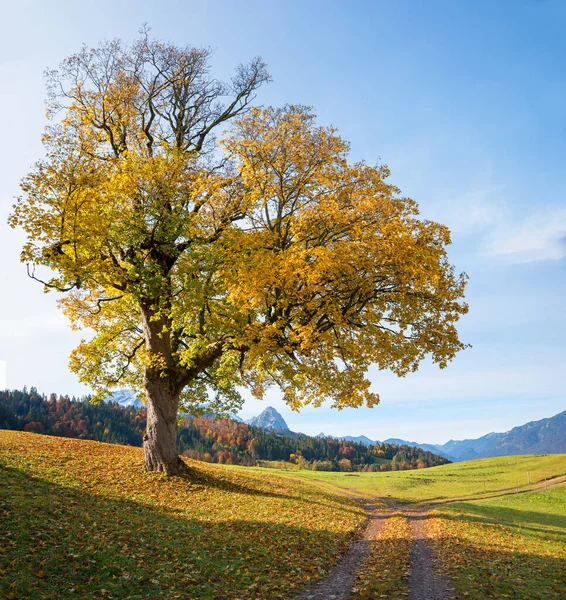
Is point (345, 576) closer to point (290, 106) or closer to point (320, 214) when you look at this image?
point (320, 214)

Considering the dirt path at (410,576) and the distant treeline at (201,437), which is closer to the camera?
the dirt path at (410,576)

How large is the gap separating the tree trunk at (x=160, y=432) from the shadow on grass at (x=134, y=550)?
243 inches

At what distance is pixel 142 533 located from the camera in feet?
46.3

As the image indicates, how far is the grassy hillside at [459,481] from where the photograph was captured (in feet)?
167

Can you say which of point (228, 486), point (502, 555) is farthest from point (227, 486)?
point (502, 555)

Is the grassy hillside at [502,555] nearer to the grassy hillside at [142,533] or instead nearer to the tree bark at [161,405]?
the grassy hillside at [142,533]

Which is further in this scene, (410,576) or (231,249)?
(231,249)

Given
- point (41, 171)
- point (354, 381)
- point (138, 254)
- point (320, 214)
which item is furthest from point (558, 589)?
point (41, 171)

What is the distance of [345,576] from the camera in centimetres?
1279

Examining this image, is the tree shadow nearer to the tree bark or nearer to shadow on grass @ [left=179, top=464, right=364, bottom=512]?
shadow on grass @ [left=179, top=464, right=364, bottom=512]

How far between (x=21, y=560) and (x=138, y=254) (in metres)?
15.7

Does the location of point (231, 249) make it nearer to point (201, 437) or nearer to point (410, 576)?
point (410, 576)

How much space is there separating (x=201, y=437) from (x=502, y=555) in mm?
172615

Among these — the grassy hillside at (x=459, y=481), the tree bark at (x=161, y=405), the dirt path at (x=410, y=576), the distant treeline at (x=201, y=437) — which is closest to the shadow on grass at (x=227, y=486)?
the tree bark at (x=161, y=405)
